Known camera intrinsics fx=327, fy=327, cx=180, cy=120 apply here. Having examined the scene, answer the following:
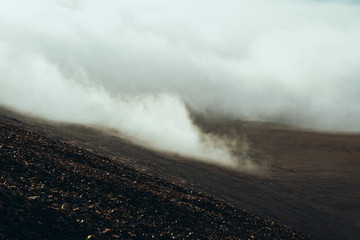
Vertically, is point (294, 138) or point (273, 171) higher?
point (294, 138)

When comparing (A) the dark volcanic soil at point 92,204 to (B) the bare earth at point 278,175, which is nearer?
(A) the dark volcanic soil at point 92,204

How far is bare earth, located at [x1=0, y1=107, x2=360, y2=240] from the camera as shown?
2769cm

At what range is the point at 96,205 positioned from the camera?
12.5 meters

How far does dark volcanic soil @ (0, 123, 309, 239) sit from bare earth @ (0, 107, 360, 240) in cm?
810

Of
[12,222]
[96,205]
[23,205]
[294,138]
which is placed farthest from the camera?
[294,138]

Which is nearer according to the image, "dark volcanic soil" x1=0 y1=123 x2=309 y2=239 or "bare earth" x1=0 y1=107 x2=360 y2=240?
"dark volcanic soil" x1=0 y1=123 x2=309 y2=239

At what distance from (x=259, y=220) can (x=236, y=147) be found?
33.9m

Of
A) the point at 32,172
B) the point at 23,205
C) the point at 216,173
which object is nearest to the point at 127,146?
the point at 216,173

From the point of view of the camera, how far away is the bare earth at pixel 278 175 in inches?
1090

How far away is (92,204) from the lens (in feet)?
40.9

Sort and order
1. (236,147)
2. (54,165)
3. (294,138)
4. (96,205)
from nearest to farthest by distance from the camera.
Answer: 1. (96,205)
2. (54,165)
3. (236,147)
4. (294,138)

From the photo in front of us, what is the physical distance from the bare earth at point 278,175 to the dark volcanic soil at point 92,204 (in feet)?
26.6

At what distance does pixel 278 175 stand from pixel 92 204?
112 ft

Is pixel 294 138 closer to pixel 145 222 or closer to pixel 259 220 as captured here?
pixel 259 220
